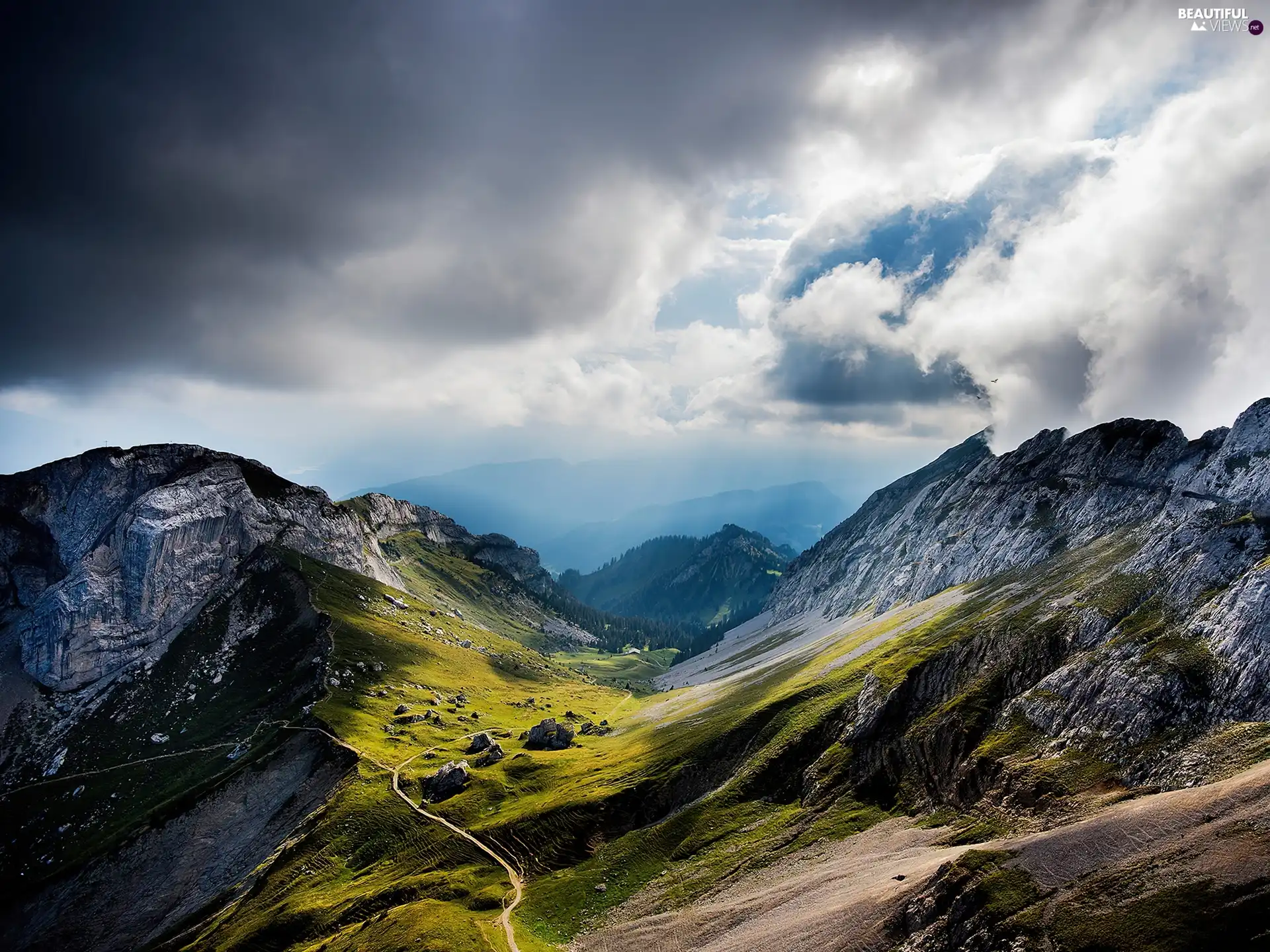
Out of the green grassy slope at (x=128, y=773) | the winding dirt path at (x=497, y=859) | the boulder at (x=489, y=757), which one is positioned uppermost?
the green grassy slope at (x=128, y=773)

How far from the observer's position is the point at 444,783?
131m

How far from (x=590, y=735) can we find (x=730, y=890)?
362ft

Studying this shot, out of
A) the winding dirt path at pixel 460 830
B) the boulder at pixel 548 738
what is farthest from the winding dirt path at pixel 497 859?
the boulder at pixel 548 738

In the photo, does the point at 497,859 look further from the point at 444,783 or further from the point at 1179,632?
the point at 1179,632

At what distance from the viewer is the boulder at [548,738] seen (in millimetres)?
167500

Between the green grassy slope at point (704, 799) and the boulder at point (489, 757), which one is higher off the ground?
the boulder at point (489, 757)

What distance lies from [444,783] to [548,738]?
41614 millimetres

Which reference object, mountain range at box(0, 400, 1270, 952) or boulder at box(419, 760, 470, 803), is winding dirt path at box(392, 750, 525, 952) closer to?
mountain range at box(0, 400, 1270, 952)

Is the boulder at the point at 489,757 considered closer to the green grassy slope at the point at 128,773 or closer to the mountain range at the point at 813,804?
the mountain range at the point at 813,804

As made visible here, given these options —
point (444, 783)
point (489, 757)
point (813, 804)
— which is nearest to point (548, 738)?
point (489, 757)

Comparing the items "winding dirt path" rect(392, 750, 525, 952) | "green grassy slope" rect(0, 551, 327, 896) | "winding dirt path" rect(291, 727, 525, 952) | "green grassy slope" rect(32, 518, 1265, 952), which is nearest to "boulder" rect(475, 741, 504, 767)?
"green grassy slope" rect(32, 518, 1265, 952)

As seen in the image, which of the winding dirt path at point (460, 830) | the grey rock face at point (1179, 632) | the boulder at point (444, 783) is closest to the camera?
the grey rock face at point (1179, 632)

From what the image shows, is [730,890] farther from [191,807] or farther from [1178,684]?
[191,807]

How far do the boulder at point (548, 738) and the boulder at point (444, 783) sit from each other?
118 feet
